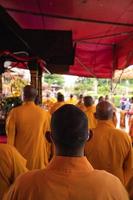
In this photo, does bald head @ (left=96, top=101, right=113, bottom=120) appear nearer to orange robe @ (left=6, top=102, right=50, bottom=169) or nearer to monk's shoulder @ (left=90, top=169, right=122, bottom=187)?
orange robe @ (left=6, top=102, right=50, bottom=169)

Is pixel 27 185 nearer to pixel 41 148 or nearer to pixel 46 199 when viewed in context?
pixel 46 199

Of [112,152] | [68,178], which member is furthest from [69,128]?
[112,152]

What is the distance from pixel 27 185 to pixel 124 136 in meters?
1.62

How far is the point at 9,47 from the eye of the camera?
475 cm

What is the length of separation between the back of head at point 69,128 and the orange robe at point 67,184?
0.21ft

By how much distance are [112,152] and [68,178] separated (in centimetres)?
155

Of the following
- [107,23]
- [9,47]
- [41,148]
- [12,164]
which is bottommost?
[41,148]

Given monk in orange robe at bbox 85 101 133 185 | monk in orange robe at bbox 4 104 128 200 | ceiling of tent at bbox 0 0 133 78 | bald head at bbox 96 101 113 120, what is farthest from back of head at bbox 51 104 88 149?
ceiling of tent at bbox 0 0 133 78

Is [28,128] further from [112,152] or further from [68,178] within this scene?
[68,178]

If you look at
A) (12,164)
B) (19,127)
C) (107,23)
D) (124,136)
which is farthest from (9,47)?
(12,164)

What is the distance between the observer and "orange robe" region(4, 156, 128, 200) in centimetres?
139

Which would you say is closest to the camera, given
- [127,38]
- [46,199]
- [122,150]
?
[46,199]

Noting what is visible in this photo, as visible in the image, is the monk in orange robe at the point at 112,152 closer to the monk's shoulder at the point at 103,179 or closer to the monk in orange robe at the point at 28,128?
the monk in orange robe at the point at 28,128

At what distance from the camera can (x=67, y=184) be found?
139 cm
